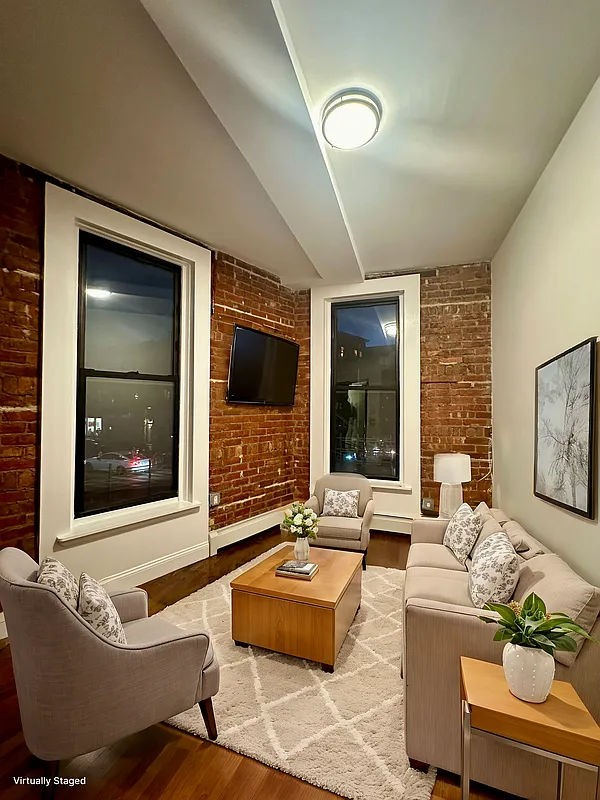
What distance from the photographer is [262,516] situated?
517 cm

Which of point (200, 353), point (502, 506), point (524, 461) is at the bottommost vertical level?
point (502, 506)

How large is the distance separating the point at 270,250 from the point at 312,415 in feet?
7.28

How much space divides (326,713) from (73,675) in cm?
123

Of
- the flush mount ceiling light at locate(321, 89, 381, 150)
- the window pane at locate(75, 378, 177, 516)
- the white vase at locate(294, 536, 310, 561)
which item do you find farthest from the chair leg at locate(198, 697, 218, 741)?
the flush mount ceiling light at locate(321, 89, 381, 150)

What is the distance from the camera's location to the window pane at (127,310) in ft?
11.4

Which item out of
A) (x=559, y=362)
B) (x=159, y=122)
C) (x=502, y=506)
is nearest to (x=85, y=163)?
(x=159, y=122)

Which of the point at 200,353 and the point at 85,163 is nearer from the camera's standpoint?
the point at 85,163

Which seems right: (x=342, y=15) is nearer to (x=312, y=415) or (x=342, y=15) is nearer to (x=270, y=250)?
(x=270, y=250)

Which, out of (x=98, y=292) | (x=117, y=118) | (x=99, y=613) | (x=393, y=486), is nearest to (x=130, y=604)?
(x=99, y=613)

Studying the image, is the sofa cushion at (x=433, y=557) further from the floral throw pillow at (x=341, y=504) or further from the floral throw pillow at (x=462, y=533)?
the floral throw pillow at (x=341, y=504)

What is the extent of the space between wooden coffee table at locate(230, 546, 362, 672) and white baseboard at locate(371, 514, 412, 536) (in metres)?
2.46

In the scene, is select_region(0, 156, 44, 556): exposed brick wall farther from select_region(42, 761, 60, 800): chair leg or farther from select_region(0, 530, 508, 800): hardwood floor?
select_region(42, 761, 60, 800): chair leg

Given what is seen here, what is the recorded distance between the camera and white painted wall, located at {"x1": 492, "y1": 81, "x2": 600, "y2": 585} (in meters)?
2.07

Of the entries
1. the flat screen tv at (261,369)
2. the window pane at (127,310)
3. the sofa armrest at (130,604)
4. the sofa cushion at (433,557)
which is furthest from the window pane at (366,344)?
the sofa armrest at (130,604)
